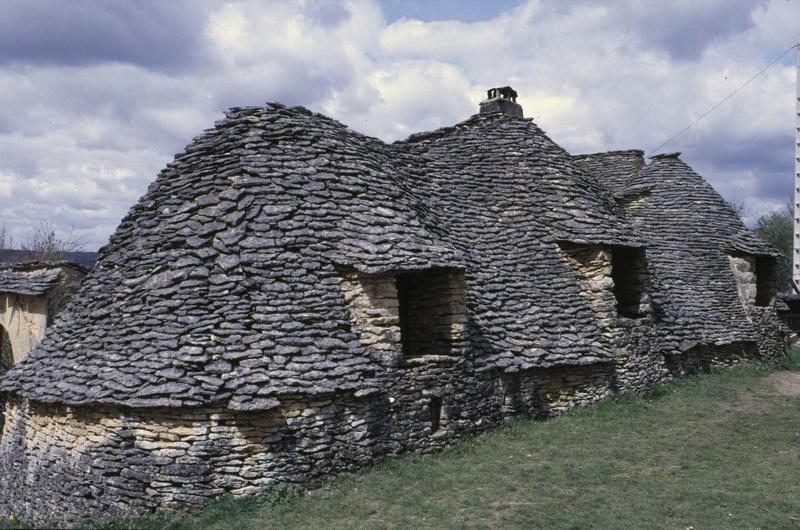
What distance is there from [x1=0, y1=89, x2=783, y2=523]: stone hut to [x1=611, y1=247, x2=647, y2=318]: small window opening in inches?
1.8

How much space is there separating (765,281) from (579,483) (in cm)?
1408

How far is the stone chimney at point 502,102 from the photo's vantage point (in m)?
16.8

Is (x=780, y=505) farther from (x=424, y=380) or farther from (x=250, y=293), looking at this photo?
(x=250, y=293)

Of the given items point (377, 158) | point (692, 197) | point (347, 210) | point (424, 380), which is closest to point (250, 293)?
point (347, 210)

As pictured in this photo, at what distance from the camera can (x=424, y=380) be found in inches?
396

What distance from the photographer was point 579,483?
9.02 metres

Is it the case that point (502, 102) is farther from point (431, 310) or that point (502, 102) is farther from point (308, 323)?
point (308, 323)

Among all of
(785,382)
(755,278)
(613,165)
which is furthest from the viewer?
(613,165)

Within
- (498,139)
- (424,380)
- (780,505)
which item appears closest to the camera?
(780,505)

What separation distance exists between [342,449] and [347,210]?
359cm

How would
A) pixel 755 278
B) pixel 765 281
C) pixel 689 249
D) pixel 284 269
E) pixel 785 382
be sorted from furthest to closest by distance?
pixel 765 281
pixel 755 278
pixel 689 249
pixel 785 382
pixel 284 269

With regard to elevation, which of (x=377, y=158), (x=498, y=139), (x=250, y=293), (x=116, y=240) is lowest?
(x=250, y=293)

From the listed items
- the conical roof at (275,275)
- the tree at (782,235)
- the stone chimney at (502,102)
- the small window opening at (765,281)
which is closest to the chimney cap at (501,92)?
the stone chimney at (502,102)

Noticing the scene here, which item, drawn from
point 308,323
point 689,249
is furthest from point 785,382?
point 308,323
